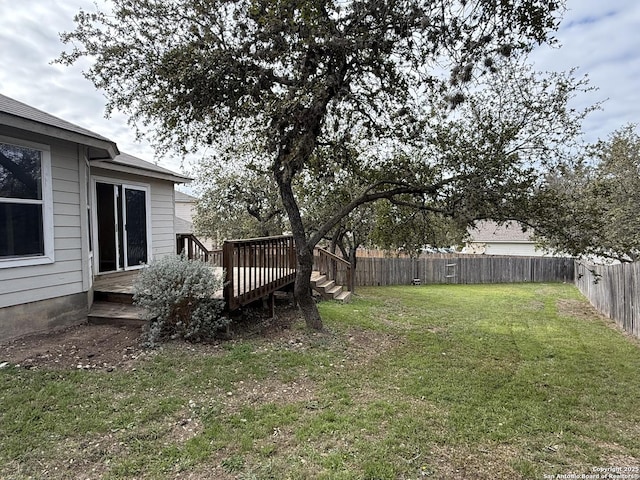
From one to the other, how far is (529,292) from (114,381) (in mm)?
16735

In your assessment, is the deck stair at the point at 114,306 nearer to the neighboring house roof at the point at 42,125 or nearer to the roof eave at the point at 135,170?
the roof eave at the point at 135,170

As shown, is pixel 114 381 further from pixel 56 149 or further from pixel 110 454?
pixel 56 149

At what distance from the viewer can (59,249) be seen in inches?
213

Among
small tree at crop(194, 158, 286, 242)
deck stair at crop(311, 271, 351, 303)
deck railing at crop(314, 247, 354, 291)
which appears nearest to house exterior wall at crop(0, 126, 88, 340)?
deck stair at crop(311, 271, 351, 303)

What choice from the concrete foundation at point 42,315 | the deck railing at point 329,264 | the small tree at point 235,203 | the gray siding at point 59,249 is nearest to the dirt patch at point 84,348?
the concrete foundation at point 42,315


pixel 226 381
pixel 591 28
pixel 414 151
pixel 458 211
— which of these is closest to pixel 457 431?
pixel 226 381

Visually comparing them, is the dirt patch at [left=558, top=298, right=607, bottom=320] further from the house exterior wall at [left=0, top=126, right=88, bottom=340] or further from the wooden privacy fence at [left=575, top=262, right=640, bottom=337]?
the house exterior wall at [left=0, top=126, right=88, bottom=340]

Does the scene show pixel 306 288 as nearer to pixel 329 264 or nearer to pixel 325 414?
pixel 325 414

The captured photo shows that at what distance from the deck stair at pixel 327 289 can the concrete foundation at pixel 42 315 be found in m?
6.11

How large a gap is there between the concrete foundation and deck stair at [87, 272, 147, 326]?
217mm

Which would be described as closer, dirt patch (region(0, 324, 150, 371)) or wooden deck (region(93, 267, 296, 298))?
dirt patch (region(0, 324, 150, 371))

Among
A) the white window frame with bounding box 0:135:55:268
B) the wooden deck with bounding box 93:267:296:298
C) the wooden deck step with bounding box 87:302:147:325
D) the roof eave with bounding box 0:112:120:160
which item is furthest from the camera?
the wooden deck with bounding box 93:267:296:298

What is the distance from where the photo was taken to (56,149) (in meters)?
5.34

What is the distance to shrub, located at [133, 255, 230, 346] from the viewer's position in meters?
5.16
